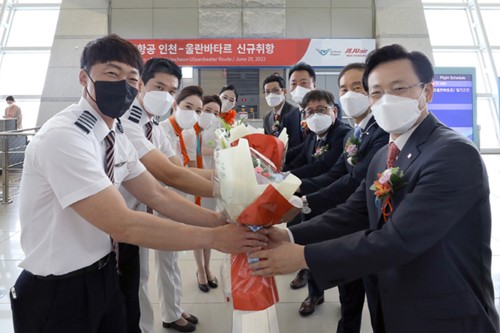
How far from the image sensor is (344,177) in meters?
2.62

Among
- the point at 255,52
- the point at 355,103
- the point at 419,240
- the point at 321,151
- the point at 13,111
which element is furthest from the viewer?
the point at 13,111

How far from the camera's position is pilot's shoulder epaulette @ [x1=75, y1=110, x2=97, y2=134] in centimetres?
140

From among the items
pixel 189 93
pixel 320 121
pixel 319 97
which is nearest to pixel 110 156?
pixel 320 121

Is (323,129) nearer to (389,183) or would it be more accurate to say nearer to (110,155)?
(389,183)

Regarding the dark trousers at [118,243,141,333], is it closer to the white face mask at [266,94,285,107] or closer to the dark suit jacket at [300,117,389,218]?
the dark suit jacket at [300,117,389,218]

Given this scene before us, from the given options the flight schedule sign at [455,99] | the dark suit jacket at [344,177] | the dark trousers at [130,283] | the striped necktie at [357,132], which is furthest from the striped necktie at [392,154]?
the flight schedule sign at [455,99]

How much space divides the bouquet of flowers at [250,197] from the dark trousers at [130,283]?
775 millimetres

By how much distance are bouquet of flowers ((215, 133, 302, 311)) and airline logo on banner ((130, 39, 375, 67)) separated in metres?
8.29

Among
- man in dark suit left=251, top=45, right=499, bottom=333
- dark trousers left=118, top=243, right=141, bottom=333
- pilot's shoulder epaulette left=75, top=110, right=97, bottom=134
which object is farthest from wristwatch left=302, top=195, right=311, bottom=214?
pilot's shoulder epaulette left=75, top=110, right=97, bottom=134

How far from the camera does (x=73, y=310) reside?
4.70 ft

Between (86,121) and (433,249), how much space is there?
119 cm

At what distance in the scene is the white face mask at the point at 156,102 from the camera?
8.57ft

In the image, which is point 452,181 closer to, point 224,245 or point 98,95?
point 224,245

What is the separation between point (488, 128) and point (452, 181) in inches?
457
